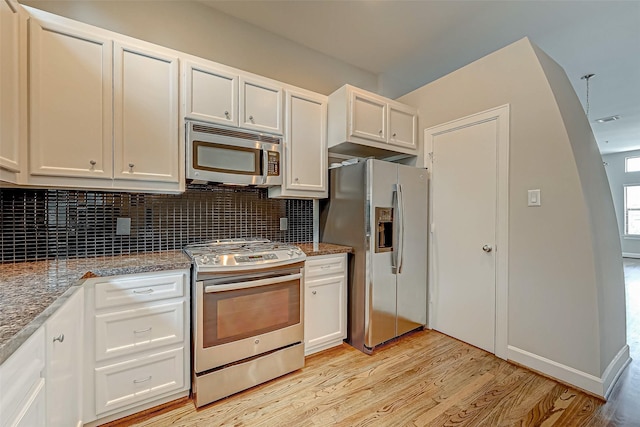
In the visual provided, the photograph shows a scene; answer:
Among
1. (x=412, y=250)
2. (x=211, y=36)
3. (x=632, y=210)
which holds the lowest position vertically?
(x=412, y=250)

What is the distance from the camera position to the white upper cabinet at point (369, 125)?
2546 millimetres

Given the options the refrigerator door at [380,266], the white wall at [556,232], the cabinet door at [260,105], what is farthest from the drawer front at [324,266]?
the white wall at [556,232]

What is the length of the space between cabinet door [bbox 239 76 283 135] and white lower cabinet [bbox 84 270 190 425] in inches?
51.1

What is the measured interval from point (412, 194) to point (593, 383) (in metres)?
1.84

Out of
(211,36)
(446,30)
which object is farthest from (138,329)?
(446,30)

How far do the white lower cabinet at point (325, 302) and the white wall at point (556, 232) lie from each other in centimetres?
140

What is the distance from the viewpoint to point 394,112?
2848 mm

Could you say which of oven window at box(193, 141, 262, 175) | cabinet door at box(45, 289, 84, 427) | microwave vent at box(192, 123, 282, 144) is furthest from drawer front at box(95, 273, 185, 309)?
microwave vent at box(192, 123, 282, 144)

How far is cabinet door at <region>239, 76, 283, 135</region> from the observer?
2209mm

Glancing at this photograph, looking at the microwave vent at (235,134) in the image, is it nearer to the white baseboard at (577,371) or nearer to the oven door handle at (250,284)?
the oven door handle at (250,284)

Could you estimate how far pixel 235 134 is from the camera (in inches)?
85.7

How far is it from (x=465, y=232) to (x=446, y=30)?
6.54ft

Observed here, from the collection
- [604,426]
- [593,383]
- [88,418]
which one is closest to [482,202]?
[593,383]

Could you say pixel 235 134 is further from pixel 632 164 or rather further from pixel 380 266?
pixel 632 164
